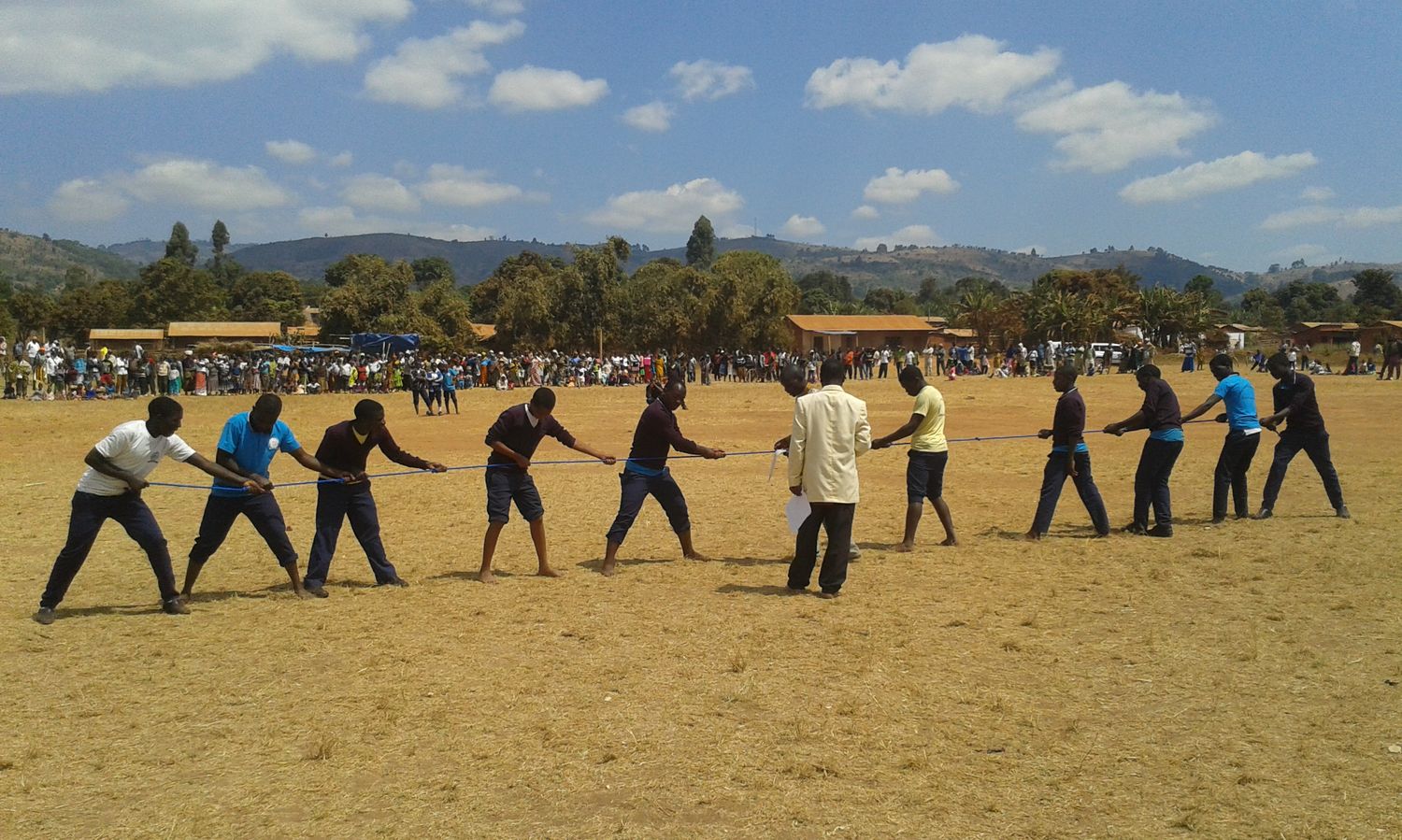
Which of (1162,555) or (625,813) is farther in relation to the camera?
(1162,555)

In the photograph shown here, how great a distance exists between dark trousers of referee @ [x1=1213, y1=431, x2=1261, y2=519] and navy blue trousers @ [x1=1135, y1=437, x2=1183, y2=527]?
3.66ft

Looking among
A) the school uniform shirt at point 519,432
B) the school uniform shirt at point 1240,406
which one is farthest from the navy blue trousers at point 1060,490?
the school uniform shirt at point 519,432

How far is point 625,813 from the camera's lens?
484cm

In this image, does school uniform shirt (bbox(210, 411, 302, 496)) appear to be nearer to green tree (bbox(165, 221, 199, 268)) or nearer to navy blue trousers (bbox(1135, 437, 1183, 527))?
navy blue trousers (bbox(1135, 437, 1183, 527))

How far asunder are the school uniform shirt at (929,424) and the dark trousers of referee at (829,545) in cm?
217

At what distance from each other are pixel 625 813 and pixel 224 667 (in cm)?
377

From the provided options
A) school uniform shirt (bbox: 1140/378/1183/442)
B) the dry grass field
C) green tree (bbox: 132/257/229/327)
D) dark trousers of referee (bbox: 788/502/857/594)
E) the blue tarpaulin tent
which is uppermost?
green tree (bbox: 132/257/229/327)

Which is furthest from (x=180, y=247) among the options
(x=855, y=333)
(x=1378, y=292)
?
(x=1378, y=292)

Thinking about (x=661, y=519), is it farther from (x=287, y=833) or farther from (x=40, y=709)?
(x=287, y=833)

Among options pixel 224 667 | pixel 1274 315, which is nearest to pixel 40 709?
pixel 224 667

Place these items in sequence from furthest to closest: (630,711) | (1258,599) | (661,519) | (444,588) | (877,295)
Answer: (877,295) → (661,519) → (444,588) → (1258,599) → (630,711)

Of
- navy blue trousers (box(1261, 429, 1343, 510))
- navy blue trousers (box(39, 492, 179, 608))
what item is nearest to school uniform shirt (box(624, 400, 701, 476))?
navy blue trousers (box(39, 492, 179, 608))

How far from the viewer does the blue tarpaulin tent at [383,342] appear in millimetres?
A: 49219

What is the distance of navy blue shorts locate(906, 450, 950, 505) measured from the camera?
10711 millimetres
